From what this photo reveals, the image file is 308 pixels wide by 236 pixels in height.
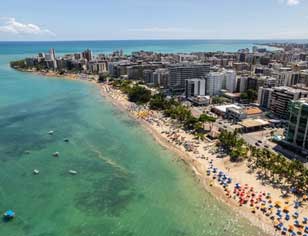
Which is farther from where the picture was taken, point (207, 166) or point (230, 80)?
point (230, 80)

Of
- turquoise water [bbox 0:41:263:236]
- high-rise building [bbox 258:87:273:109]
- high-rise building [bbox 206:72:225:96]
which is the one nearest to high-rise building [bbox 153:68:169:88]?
high-rise building [bbox 206:72:225:96]

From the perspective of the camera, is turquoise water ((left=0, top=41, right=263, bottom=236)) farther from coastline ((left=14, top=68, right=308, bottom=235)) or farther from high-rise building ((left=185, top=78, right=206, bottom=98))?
high-rise building ((left=185, top=78, right=206, bottom=98))

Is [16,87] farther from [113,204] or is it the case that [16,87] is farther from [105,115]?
[113,204]

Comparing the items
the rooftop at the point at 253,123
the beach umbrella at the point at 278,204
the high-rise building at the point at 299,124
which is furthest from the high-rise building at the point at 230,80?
the beach umbrella at the point at 278,204

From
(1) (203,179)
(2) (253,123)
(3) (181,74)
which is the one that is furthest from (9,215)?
(3) (181,74)

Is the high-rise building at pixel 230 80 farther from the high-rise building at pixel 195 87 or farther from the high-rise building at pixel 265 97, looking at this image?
the high-rise building at pixel 265 97

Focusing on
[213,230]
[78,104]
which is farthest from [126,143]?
[78,104]

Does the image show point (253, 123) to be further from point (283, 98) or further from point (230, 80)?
point (230, 80)
